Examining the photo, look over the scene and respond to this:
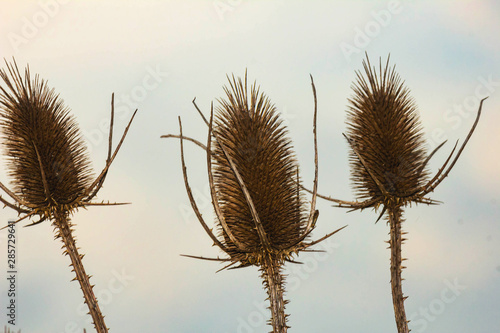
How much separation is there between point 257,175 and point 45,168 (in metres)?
3.80

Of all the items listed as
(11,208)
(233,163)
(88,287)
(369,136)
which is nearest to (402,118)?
(369,136)

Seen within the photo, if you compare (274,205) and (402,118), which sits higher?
(402,118)

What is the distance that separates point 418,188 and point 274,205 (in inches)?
126

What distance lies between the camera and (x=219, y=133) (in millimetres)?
9391

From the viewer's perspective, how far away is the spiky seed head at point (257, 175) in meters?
8.90

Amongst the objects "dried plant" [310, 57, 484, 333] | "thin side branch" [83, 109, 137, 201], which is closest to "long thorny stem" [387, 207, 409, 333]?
"dried plant" [310, 57, 484, 333]

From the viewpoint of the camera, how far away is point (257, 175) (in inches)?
350

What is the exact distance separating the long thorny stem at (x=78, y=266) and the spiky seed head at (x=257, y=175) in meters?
2.59

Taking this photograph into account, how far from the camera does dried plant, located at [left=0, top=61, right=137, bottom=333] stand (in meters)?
10.3

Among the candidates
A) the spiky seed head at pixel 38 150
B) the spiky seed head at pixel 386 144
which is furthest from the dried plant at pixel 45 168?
the spiky seed head at pixel 386 144

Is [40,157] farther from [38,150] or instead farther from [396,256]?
[396,256]

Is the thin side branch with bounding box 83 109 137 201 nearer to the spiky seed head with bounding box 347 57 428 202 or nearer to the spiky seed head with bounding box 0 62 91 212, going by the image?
the spiky seed head with bounding box 0 62 91 212

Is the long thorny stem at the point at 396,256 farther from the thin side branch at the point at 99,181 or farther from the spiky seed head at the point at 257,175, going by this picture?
the thin side branch at the point at 99,181

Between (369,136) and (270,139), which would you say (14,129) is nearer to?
(270,139)
